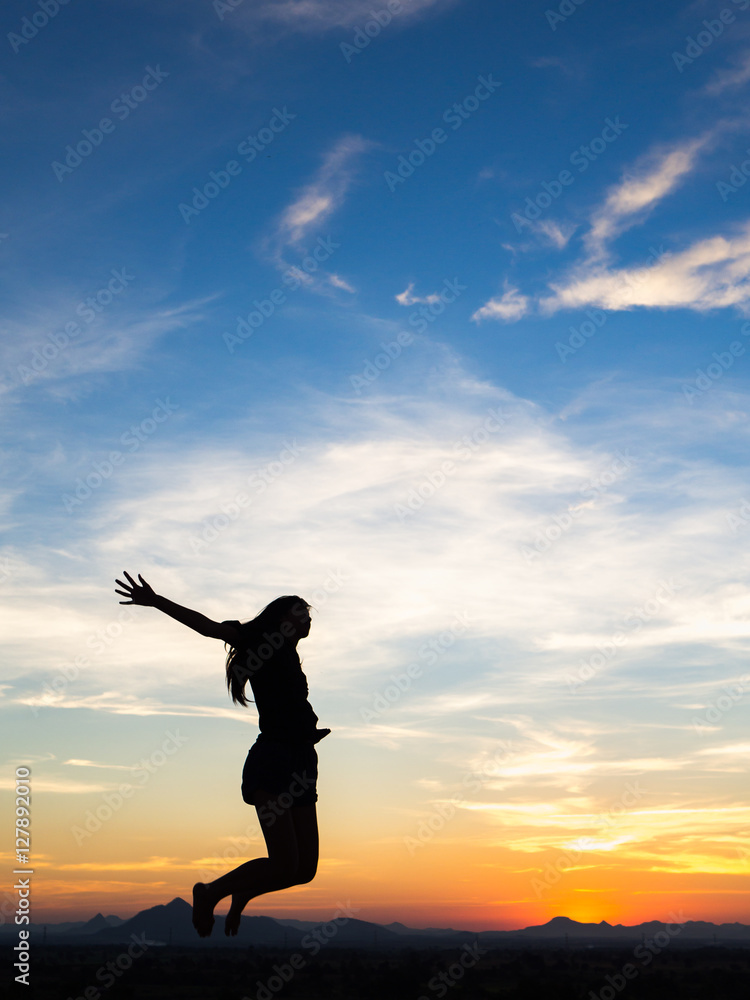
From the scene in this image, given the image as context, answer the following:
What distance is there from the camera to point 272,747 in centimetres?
490

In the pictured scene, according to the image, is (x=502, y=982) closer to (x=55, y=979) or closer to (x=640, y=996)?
(x=640, y=996)

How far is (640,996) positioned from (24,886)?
4322 cm

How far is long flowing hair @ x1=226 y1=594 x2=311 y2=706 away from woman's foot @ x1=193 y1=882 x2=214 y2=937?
1010 millimetres

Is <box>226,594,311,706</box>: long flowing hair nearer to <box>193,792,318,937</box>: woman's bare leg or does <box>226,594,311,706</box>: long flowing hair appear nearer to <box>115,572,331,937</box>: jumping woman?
<box>115,572,331,937</box>: jumping woman

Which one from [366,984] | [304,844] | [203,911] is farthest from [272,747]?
[366,984]

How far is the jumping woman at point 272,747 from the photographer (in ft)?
15.6

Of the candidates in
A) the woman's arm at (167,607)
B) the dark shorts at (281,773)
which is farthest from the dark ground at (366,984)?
the woman's arm at (167,607)

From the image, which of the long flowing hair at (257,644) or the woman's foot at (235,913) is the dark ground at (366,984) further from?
the long flowing hair at (257,644)

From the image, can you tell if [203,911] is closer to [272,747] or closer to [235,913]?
[235,913]

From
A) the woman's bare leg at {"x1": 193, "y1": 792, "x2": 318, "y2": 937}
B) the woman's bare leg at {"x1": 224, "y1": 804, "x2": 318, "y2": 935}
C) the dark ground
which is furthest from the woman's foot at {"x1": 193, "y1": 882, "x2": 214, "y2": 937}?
the dark ground

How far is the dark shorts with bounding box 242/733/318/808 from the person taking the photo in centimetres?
482

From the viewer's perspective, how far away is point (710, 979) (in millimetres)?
53438

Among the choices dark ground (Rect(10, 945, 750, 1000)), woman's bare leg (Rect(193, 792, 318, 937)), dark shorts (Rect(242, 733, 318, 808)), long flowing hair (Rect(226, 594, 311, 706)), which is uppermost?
long flowing hair (Rect(226, 594, 311, 706))

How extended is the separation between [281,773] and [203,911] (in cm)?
83
